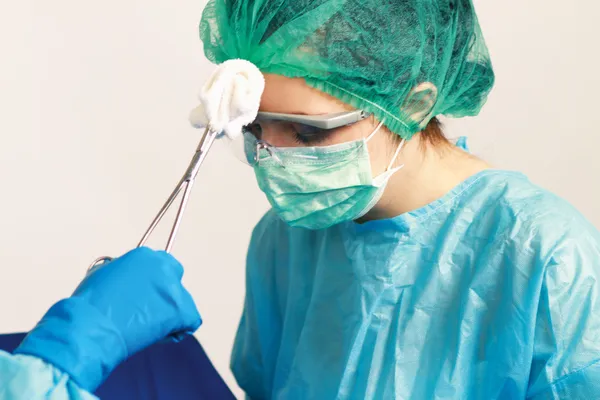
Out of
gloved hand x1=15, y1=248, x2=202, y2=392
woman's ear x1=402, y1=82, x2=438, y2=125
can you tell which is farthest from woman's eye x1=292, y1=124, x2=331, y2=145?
gloved hand x1=15, y1=248, x2=202, y2=392

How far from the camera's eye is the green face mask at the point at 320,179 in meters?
1.17

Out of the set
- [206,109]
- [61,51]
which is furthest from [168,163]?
[206,109]

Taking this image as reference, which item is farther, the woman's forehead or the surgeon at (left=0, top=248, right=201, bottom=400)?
the woman's forehead

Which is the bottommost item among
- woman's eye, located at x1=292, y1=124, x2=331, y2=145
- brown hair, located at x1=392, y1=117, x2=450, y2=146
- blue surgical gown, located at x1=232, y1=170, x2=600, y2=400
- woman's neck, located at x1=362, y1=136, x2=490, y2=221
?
blue surgical gown, located at x1=232, y1=170, x2=600, y2=400

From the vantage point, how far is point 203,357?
4.95 ft

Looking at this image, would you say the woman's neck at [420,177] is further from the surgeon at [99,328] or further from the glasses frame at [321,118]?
the surgeon at [99,328]

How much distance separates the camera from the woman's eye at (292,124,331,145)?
115 cm

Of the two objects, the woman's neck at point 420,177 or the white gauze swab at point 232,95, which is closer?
the white gauze swab at point 232,95

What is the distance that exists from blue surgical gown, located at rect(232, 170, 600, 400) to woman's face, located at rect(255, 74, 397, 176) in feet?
0.42

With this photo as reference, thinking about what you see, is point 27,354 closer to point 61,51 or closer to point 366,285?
point 366,285

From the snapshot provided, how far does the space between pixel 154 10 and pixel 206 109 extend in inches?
33.8

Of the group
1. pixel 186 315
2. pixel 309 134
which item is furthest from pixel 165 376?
pixel 309 134

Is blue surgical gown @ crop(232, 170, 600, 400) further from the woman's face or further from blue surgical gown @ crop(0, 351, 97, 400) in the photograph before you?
blue surgical gown @ crop(0, 351, 97, 400)

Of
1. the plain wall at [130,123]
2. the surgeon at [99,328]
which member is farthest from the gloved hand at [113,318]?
the plain wall at [130,123]
